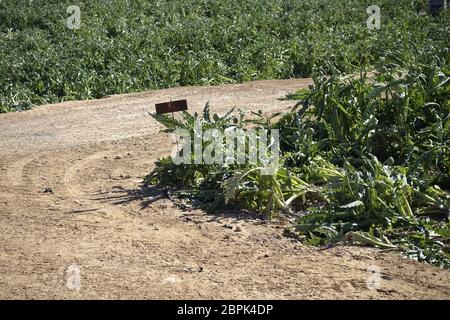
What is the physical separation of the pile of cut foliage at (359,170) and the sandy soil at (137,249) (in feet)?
0.74

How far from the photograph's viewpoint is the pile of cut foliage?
617cm

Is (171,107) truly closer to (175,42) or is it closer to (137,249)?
(137,249)

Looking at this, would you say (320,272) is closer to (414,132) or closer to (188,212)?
(188,212)

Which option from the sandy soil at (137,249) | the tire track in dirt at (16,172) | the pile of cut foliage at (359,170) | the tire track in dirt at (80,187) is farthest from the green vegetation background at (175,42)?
the sandy soil at (137,249)

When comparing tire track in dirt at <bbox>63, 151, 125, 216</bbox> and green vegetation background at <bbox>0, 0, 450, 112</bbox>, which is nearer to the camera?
tire track in dirt at <bbox>63, 151, 125, 216</bbox>

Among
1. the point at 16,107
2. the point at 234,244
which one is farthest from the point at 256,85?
the point at 234,244

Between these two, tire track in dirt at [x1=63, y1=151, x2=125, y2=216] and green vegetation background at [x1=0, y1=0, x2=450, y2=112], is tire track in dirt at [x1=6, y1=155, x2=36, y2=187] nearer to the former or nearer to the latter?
tire track in dirt at [x1=63, y1=151, x2=125, y2=216]

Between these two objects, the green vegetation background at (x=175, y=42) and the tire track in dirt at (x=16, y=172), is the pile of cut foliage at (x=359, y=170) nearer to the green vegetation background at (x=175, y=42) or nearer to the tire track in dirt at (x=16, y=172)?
the tire track in dirt at (x=16, y=172)

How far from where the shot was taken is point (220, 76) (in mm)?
12305

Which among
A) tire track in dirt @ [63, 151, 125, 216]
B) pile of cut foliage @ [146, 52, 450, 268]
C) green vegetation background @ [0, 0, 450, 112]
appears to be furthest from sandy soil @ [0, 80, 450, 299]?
green vegetation background @ [0, 0, 450, 112]

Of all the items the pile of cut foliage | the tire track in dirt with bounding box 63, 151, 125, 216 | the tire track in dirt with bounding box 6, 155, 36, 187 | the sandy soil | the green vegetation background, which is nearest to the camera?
the sandy soil

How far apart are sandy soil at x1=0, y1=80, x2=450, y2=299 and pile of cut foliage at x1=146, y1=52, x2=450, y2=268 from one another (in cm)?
22

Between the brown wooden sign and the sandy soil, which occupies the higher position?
the brown wooden sign

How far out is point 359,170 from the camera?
7172 millimetres
